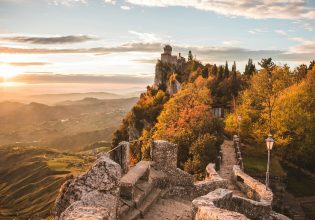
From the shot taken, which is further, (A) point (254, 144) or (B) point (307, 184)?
(A) point (254, 144)

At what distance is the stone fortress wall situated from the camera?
29.2ft

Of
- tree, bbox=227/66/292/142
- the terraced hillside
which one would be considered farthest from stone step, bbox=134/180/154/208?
the terraced hillside

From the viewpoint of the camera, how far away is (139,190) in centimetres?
1502

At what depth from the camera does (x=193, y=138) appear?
38188 mm

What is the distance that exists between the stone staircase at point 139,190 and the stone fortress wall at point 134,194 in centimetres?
4

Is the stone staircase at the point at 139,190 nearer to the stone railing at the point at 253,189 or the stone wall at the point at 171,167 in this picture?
the stone wall at the point at 171,167

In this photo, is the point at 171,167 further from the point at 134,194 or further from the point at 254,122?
the point at 254,122

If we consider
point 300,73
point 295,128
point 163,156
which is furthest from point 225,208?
point 300,73

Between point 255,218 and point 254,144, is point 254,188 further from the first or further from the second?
point 254,144

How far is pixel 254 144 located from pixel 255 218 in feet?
125

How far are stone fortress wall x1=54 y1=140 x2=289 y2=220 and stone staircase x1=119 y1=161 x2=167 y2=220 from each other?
37 mm

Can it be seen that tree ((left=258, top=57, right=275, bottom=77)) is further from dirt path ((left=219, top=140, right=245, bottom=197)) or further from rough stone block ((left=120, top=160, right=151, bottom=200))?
rough stone block ((left=120, top=160, right=151, bottom=200))

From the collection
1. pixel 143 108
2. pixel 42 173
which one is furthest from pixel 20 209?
pixel 143 108

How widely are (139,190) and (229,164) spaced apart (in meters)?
24.2
